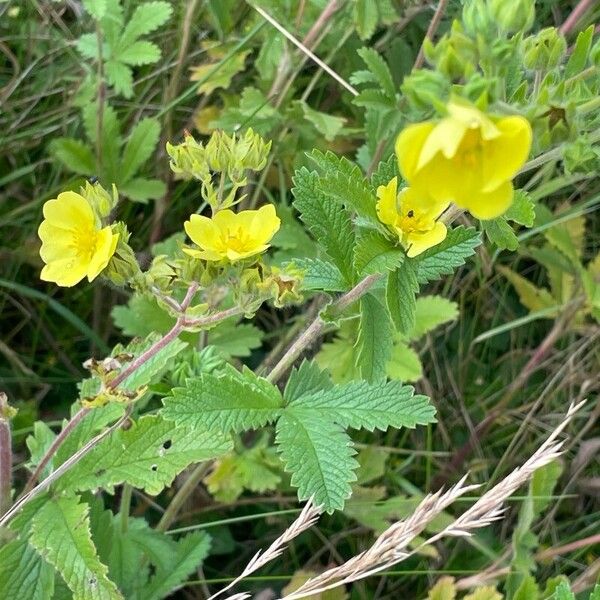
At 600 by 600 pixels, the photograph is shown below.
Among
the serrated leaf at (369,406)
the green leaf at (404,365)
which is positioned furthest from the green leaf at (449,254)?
the green leaf at (404,365)

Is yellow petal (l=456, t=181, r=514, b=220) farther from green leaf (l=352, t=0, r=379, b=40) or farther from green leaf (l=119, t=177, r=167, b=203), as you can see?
green leaf (l=119, t=177, r=167, b=203)

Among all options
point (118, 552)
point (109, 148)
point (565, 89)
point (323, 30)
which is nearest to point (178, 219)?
point (109, 148)

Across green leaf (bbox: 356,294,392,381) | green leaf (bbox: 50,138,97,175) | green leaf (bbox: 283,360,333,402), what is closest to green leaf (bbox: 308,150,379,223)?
green leaf (bbox: 356,294,392,381)

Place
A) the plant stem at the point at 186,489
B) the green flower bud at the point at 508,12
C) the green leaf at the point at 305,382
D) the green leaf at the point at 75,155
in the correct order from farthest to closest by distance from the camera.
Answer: the green leaf at the point at 75,155
the plant stem at the point at 186,489
the green leaf at the point at 305,382
the green flower bud at the point at 508,12

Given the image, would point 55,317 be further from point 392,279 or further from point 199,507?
point 392,279

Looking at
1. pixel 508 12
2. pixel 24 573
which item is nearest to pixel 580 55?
pixel 508 12

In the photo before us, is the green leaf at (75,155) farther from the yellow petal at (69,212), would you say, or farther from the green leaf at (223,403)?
the green leaf at (223,403)
